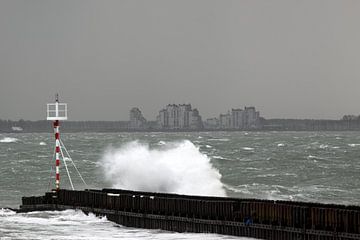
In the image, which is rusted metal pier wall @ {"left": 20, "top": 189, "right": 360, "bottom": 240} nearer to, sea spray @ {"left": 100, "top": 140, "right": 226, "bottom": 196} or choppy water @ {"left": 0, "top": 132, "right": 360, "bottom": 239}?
choppy water @ {"left": 0, "top": 132, "right": 360, "bottom": 239}

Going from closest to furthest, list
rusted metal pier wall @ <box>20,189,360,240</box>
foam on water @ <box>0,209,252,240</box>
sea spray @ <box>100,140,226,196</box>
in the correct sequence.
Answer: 1. rusted metal pier wall @ <box>20,189,360,240</box>
2. foam on water @ <box>0,209,252,240</box>
3. sea spray @ <box>100,140,226,196</box>

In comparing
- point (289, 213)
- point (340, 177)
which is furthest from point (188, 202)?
point (340, 177)

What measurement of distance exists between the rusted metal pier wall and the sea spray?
19144 millimetres

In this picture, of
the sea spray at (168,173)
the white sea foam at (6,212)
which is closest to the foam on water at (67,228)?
the white sea foam at (6,212)

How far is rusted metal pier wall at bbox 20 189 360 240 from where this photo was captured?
21.6 m

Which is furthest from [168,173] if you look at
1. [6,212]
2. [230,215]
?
[230,215]

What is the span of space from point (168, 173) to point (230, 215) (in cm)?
2902

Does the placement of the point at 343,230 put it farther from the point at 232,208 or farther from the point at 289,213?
the point at 232,208

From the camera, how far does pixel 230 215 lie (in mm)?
24281

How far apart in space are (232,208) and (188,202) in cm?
179

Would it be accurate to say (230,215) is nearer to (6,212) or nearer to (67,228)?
(67,228)

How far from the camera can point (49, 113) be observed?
32.4 metres

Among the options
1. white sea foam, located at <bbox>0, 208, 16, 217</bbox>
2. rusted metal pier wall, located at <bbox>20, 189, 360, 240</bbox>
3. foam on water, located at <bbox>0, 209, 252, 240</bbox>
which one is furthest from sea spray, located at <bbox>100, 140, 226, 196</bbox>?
rusted metal pier wall, located at <bbox>20, 189, 360, 240</bbox>

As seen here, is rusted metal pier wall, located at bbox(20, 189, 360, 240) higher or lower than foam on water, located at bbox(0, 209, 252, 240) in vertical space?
higher
